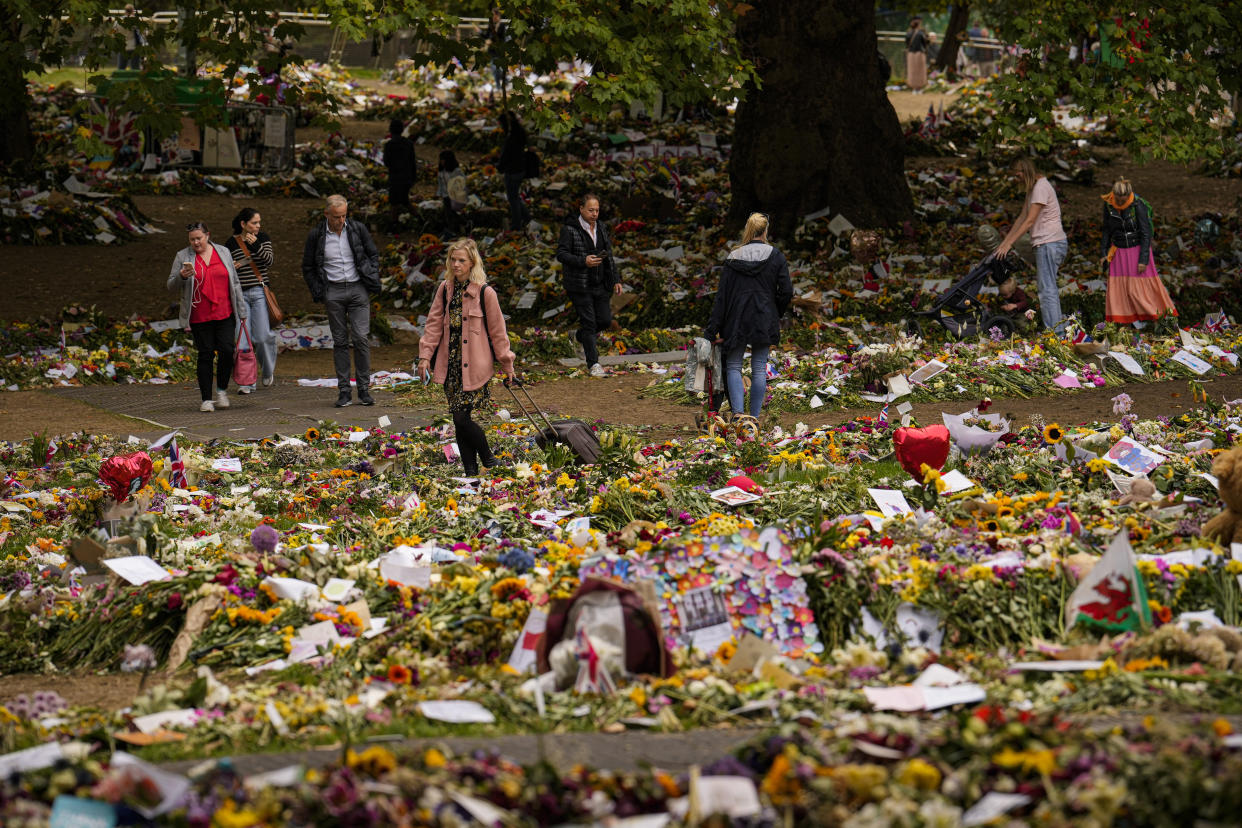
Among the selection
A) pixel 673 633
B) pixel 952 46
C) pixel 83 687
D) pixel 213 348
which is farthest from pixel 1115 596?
pixel 952 46

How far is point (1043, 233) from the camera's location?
12914mm

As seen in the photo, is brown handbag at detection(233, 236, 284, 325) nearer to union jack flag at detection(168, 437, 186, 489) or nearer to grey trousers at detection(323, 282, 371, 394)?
grey trousers at detection(323, 282, 371, 394)

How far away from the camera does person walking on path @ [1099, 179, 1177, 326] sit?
515 inches

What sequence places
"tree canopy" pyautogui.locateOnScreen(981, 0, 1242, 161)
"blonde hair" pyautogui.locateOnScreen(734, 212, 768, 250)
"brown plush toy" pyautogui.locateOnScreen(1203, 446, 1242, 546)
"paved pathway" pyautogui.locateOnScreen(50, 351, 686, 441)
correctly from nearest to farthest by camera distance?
"brown plush toy" pyautogui.locateOnScreen(1203, 446, 1242, 546)
"blonde hair" pyautogui.locateOnScreen(734, 212, 768, 250)
"paved pathway" pyautogui.locateOnScreen(50, 351, 686, 441)
"tree canopy" pyautogui.locateOnScreen(981, 0, 1242, 161)

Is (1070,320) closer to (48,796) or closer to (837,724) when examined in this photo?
(837,724)

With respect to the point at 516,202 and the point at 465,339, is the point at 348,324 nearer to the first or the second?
the point at 465,339

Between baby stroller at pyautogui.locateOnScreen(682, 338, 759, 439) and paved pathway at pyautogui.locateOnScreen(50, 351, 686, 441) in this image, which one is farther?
paved pathway at pyautogui.locateOnScreen(50, 351, 686, 441)

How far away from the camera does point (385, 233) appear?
21141mm

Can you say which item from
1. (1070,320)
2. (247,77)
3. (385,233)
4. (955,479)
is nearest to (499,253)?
(385,233)

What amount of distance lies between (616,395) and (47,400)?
16.6 ft

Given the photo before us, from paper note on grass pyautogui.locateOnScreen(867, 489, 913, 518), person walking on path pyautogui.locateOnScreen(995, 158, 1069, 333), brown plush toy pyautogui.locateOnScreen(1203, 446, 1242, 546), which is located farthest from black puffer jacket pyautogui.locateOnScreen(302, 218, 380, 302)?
brown plush toy pyautogui.locateOnScreen(1203, 446, 1242, 546)

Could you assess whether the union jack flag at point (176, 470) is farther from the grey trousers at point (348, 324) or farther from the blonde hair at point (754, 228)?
the blonde hair at point (754, 228)

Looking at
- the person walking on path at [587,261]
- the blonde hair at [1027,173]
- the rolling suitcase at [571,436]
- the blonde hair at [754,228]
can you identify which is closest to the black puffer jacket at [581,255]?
A: the person walking on path at [587,261]

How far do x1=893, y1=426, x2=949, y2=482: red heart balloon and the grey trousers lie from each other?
5335mm
